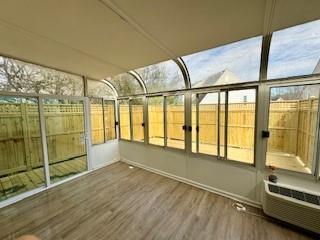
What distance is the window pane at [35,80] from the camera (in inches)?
91.0

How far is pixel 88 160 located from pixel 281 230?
3766 mm

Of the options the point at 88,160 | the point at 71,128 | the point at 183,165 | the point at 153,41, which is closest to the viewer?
the point at 153,41

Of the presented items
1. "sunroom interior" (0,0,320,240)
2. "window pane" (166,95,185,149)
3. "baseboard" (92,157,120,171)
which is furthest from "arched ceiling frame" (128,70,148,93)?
"baseboard" (92,157,120,171)

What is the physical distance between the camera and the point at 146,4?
113 centimetres

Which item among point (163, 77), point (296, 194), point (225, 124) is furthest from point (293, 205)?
point (163, 77)

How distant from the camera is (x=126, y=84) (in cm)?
388

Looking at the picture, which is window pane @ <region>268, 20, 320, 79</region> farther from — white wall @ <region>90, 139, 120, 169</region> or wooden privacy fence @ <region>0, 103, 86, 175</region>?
white wall @ <region>90, 139, 120, 169</region>

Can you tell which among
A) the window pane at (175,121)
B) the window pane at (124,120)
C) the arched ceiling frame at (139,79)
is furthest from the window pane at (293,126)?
the window pane at (124,120)

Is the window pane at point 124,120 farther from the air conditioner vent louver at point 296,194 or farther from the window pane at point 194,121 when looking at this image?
the air conditioner vent louver at point 296,194

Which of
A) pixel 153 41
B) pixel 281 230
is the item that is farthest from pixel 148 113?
pixel 281 230

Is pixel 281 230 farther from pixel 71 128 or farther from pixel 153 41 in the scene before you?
pixel 71 128

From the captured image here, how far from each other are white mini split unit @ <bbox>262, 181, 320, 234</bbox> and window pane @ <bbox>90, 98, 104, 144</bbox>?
12.0 feet

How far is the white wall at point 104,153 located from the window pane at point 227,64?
2829mm

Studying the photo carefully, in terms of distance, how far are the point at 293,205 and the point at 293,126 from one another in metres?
1.03
